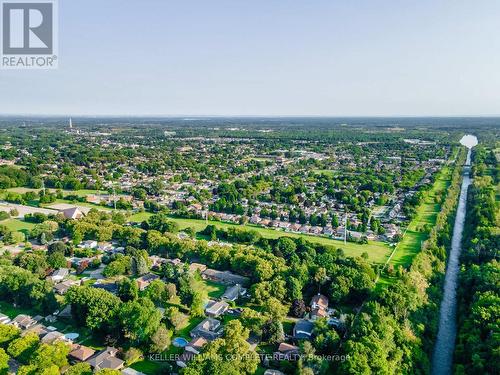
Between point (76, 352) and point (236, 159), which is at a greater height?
point (236, 159)

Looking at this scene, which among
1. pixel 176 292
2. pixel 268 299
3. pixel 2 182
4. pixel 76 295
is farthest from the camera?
pixel 2 182

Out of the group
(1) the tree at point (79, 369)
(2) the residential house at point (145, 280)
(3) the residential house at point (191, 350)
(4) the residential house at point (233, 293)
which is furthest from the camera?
(2) the residential house at point (145, 280)

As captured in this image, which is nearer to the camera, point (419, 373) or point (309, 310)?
point (419, 373)

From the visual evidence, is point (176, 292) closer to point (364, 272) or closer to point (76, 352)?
point (76, 352)

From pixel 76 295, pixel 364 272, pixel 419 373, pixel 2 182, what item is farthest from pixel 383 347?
pixel 2 182

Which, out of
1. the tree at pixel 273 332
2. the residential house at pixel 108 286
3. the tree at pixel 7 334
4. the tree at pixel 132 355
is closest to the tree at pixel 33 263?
the residential house at pixel 108 286

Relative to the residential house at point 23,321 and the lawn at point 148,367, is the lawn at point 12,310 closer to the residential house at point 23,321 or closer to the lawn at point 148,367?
the residential house at point 23,321

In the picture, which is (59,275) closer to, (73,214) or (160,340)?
(160,340)
